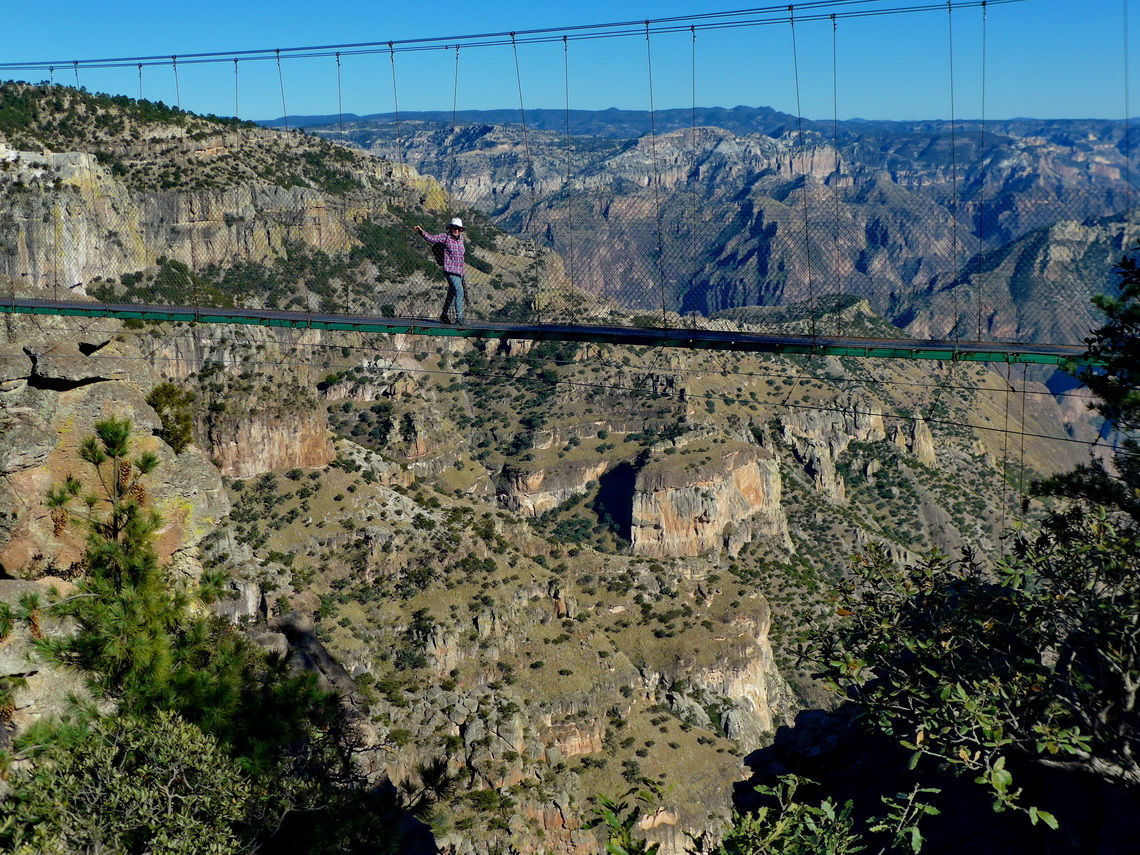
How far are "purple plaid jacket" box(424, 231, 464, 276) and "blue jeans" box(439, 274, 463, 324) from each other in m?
0.24

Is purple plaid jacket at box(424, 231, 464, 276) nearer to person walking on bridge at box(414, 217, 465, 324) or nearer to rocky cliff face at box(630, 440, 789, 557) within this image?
person walking on bridge at box(414, 217, 465, 324)

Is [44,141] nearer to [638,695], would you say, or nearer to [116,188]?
[116,188]

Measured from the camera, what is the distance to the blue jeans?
21.6m

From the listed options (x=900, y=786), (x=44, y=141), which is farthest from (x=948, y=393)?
(x=900, y=786)

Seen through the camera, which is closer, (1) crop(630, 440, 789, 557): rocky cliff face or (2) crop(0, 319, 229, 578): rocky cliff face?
(2) crop(0, 319, 229, 578): rocky cliff face

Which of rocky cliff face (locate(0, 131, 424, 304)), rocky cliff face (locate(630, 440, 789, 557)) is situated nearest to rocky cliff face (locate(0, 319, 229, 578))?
rocky cliff face (locate(0, 131, 424, 304))

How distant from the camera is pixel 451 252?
20516 millimetres

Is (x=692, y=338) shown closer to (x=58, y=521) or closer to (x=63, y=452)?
(x=63, y=452)

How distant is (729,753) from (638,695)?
15.6 ft

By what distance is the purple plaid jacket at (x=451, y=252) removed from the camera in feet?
67.1

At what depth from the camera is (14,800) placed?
1130cm

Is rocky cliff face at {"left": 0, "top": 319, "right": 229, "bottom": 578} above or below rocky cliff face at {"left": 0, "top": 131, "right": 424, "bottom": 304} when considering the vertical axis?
below

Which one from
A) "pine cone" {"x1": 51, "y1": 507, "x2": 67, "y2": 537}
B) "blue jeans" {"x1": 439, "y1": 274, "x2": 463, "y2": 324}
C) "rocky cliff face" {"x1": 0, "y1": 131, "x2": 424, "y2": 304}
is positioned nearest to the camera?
"pine cone" {"x1": 51, "y1": 507, "x2": 67, "y2": 537}

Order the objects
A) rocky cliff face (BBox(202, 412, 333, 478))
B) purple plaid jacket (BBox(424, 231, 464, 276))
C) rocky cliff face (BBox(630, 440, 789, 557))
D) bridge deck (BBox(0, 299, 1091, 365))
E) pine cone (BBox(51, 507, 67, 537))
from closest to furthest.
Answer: pine cone (BBox(51, 507, 67, 537))
purple plaid jacket (BBox(424, 231, 464, 276))
bridge deck (BBox(0, 299, 1091, 365))
rocky cliff face (BBox(202, 412, 333, 478))
rocky cliff face (BBox(630, 440, 789, 557))
